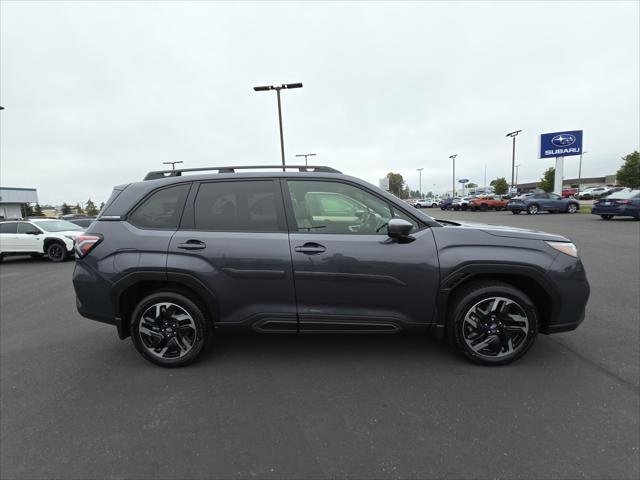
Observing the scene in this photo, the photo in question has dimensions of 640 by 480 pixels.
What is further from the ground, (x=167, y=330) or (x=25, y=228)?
(x=25, y=228)

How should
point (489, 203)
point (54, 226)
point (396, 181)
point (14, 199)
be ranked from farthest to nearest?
point (396, 181), point (14, 199), point (489, 203), point (54, 226)

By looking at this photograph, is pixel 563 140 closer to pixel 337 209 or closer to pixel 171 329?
pixel 337 209

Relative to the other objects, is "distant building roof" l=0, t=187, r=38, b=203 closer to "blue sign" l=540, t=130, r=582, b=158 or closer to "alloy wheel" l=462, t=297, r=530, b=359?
"alloy wheel" l=462, t=297, r=530, b=359

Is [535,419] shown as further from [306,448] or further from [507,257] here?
[306,448]

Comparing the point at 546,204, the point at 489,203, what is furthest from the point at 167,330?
the point at 489,203

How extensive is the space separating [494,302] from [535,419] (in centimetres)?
92

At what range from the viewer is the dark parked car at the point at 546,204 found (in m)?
22.7

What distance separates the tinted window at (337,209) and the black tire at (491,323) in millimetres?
799

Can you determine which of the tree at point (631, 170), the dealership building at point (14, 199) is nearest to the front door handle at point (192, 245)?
the tree at point (631, 170)

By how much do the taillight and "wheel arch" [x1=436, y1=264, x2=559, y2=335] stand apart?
125 inches

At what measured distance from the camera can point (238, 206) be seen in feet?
9.82

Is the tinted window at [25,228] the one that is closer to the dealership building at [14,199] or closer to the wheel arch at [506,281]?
the wheel arch at [506,281]

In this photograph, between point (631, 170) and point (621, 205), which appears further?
point (631, 170)

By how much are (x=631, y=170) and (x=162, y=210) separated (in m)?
58.1
